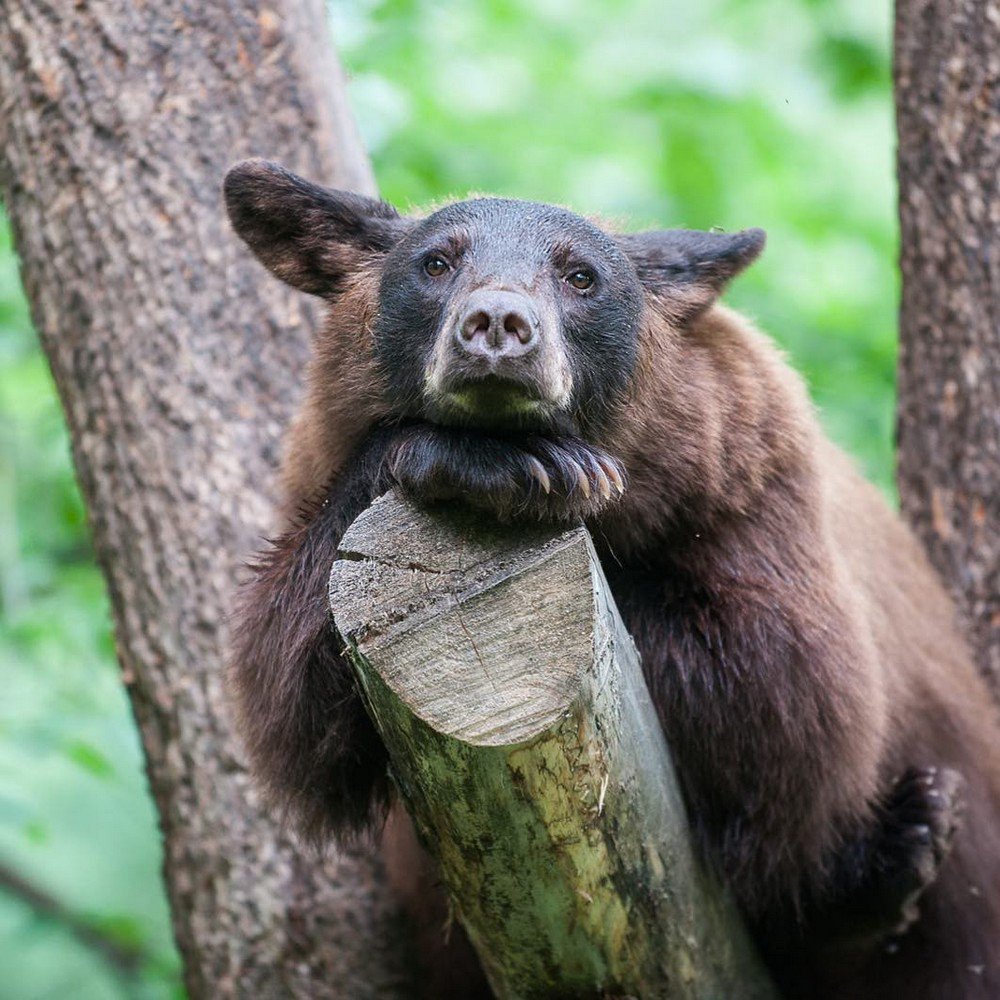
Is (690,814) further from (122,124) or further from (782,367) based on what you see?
(122,124)

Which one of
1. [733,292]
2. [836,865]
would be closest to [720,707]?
[836,865]

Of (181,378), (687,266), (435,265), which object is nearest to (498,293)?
(435,265)

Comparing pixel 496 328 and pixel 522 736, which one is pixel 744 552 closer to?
pixel 496 328

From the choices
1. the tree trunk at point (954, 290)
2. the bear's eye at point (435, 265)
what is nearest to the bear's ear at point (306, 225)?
the bear's eye at point (435, 265)

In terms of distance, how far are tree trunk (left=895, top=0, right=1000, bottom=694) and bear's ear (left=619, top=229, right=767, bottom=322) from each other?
1.48 meters

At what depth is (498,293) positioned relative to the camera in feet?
10.2

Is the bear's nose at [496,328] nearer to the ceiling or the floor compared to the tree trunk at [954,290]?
nearer to the floor

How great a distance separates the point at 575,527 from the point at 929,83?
3043 millimetres

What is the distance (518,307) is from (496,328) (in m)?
0.08

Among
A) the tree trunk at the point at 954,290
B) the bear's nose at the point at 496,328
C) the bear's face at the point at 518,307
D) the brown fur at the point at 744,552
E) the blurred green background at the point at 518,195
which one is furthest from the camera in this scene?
the blurred green background at the point at 518,195

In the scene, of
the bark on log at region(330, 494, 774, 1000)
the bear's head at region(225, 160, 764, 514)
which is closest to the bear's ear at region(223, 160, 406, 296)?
the bear's head at region(225, 160, 764, 514)

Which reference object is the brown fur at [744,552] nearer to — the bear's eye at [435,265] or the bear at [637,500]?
the bear at [637,500]

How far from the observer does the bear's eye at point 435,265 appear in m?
3.65

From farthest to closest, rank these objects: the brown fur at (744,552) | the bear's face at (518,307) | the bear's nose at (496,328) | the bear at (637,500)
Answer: the brown fur at (744,552), the bear at (637,500), the bear's face at (518,307), the bear's nose at (496,328)
